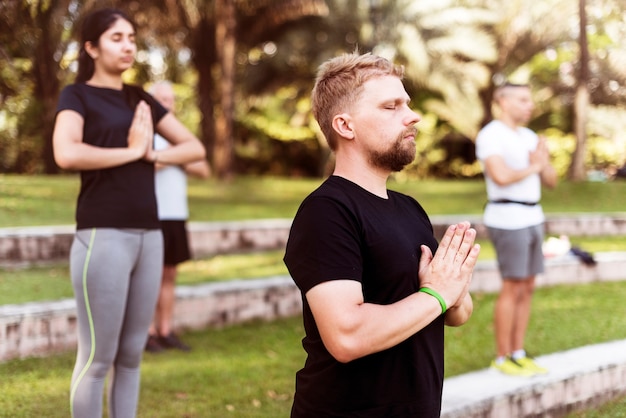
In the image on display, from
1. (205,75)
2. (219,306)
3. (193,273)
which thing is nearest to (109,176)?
(219,306)

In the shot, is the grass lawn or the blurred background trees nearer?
the grass lawn

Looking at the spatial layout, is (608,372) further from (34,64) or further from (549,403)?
(34,64)

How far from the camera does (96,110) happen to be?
330 cm

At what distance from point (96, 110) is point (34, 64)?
1458 cm

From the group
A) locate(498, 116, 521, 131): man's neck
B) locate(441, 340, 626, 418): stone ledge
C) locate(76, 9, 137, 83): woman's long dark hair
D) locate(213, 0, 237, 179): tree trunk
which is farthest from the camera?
locate(213, 0, 237, 179): tree trunk

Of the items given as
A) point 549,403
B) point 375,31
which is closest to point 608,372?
point 549,403

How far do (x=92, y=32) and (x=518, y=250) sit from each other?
10.2ft

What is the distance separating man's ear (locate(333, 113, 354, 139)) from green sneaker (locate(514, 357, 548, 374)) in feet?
11.3

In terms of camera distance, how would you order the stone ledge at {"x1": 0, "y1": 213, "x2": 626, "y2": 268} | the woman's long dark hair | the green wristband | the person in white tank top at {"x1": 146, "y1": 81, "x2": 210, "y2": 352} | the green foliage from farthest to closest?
the green foliage → the stone ledge at {"x1": 0, "y1": 213, "x2": 626, "y2": 268} → the person in white tank top at {"x1": 146, "y1": 81, "x2": 210, "y2": 352} → the woman's long dark hair → the green wristband

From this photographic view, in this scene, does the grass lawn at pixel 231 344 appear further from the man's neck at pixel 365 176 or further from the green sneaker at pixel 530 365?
the man's neck at pixel 365 176

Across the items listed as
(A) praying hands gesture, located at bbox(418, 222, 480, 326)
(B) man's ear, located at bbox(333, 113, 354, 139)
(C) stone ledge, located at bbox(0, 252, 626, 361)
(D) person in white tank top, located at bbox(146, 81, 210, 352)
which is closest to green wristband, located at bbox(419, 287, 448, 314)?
(A) praying hands gesture, located at bbox(418, 222, 480, 326)

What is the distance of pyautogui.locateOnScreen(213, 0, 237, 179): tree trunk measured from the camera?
62.5ft

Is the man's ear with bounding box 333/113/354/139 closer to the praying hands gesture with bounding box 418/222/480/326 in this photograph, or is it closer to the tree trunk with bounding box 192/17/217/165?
the praying hands gesture with bounding box 418/222/480/326

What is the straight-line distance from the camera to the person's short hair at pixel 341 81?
6.61 feet
